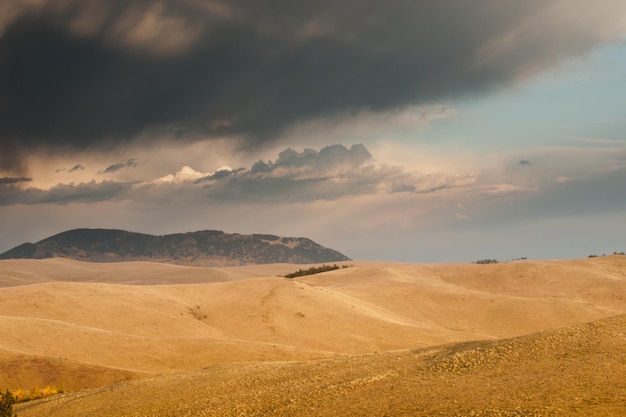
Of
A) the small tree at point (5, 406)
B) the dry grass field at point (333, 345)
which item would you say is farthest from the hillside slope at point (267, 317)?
the small tree at point (5, 406)

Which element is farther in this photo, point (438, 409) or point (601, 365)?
point (601, 365)

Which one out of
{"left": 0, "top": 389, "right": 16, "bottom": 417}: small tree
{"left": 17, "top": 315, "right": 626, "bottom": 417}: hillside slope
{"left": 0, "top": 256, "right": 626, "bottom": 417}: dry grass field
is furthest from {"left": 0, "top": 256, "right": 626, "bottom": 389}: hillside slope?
{"left": 0, "top": 389, "right": 16, "bottom": 417}: small tree

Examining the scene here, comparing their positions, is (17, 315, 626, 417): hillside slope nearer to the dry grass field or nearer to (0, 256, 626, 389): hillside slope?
the dry grass field

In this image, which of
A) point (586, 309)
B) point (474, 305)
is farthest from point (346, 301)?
point (586, 309)

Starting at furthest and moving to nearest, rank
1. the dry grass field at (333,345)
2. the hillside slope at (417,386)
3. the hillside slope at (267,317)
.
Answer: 1. the hillside slope at (267,317)
2. the dry grass field at (333,345)
3. the hillside slope at (417,386)

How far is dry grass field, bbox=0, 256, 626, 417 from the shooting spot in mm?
16625

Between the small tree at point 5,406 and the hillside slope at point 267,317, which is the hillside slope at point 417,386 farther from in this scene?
the hillside slope at point 267,317

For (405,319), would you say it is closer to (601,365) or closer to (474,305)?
(474,305)

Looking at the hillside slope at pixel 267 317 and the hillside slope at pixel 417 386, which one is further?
the hillside slope at pixel 267 317

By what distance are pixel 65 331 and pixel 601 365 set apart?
105 feet

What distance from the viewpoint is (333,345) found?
43.3 m

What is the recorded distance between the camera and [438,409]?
14914 millimetres

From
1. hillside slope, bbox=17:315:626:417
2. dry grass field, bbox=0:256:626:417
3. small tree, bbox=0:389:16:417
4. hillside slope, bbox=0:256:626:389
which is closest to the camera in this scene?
hillside slope, bbox=17:315:626:417

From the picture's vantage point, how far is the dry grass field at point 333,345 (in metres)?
16.6
